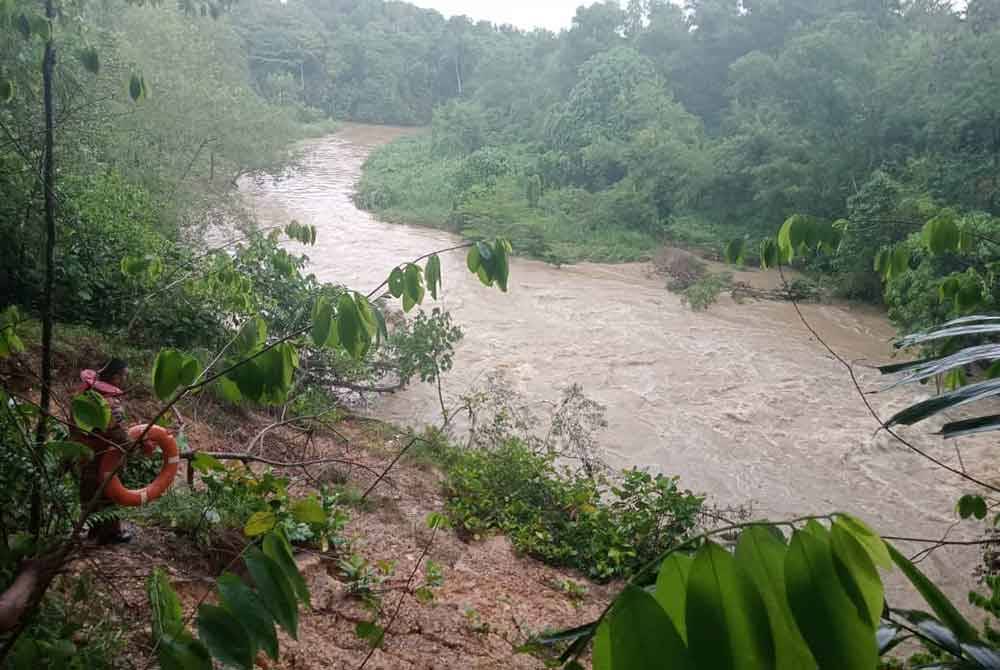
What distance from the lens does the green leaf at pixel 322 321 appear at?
116 centimetres

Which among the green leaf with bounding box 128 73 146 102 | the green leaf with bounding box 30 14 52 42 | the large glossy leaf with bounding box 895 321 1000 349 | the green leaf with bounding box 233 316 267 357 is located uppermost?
the green leaf with bounding box 30 14 52 42

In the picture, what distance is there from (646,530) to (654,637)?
453 cm

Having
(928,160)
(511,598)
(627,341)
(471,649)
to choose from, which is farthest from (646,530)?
(928,160)

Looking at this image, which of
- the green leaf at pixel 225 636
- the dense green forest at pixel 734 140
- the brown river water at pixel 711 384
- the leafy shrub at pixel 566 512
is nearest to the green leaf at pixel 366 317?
the green leaf at pixel 225 636

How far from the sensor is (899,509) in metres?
6.13

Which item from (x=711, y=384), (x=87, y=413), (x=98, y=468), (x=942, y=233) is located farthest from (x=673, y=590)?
(x=711, y=384)

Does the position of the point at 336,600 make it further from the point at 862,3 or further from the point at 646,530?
the point at 862,3

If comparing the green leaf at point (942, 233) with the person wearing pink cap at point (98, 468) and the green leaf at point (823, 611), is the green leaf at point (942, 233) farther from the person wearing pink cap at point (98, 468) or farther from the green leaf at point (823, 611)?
the person wearing pink cap at point (98, 468)

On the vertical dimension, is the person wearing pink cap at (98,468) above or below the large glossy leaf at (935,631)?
below

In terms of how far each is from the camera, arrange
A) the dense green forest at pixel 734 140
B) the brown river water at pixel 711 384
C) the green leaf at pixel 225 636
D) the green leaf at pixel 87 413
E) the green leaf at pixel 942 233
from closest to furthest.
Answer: the green leaf at pixel 225 636 < the green leaf at pixel 87 413 < the green leaf at pixel 942 233 < the brown river water at pixel 711 384 < the dense green forest at pixel 734 140

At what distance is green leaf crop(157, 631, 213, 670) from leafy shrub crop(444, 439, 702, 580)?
3973mm

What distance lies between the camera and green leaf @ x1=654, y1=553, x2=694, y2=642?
54 centimetres

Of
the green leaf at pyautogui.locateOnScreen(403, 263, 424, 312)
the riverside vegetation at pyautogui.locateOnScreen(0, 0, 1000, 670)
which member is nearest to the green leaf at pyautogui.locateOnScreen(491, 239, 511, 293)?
the riverside vegetation at pyautogui.locateOnScreen(0, 0, 1000, 670)

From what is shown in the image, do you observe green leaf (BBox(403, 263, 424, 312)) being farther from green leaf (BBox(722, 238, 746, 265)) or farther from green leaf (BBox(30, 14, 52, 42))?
green leaf (BBox(722, 238, 746, 265))
